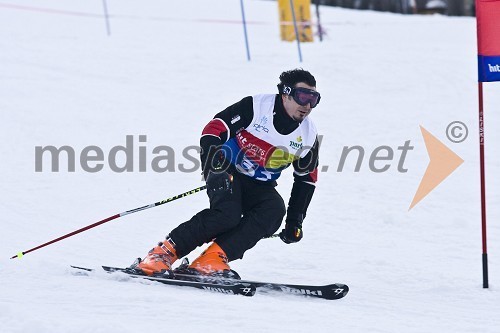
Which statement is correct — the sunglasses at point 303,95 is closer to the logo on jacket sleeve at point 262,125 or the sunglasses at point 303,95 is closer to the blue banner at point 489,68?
the logo on jacket sleeve at point 262,125

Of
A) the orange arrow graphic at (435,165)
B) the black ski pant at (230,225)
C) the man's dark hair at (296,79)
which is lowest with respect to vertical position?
the orange arrow graphic at (435,165)

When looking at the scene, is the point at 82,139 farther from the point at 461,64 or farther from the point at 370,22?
the point at 370,22

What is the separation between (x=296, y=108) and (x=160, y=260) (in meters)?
1.21

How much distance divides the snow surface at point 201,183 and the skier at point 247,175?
1.38 ft

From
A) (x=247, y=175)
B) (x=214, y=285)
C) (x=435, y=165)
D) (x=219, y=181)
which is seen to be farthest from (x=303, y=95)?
(x=435, y=165)

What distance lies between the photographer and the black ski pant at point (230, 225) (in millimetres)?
4660

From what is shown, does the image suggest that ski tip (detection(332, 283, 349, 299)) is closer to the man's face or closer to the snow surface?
the snow surface

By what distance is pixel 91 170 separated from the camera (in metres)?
8.10

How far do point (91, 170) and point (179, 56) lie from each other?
589cm

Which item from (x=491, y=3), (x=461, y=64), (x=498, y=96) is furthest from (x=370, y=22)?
(x=491, y=3)

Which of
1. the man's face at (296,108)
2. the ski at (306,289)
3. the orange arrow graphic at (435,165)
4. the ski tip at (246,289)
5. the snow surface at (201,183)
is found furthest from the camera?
the orange arrow graphic at (435,165)

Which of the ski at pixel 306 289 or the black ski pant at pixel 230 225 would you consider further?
the black ski pant at pixel 230 225

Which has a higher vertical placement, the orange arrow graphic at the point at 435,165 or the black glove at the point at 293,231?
the black glove at the point at 293,231

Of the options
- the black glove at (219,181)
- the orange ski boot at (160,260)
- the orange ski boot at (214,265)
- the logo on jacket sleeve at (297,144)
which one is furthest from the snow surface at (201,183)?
the logo on jacket sleeve at (297,144)
